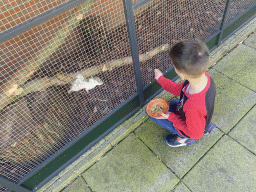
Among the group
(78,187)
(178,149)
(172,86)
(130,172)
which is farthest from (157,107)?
(78,187)

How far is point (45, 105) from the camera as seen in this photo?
2717 millimetres

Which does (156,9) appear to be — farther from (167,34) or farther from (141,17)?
(167,34)

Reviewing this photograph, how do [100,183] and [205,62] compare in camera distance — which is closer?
[205,62]

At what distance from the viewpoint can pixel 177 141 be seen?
238cm

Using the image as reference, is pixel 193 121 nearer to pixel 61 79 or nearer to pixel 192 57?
pixel 192 57

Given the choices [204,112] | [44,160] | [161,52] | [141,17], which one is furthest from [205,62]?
[44,160]

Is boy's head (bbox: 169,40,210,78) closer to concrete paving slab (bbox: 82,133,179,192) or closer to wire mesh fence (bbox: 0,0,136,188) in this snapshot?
wire mesh fence (bbox: 0,0,136,188)

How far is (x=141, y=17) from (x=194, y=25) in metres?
1.33

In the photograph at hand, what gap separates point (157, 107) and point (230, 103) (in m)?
1.20

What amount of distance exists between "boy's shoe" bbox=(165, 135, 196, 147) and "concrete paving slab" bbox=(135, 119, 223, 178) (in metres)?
0.10

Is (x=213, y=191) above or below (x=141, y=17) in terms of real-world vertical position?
below

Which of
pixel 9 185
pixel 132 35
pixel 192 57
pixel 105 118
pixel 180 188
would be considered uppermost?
pixel 132 35

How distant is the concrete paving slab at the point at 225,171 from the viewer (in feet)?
7.06

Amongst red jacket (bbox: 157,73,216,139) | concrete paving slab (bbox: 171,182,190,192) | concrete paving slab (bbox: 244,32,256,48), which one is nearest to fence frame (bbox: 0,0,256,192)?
concrete paving slab (bbox: 244,32,256,48)
